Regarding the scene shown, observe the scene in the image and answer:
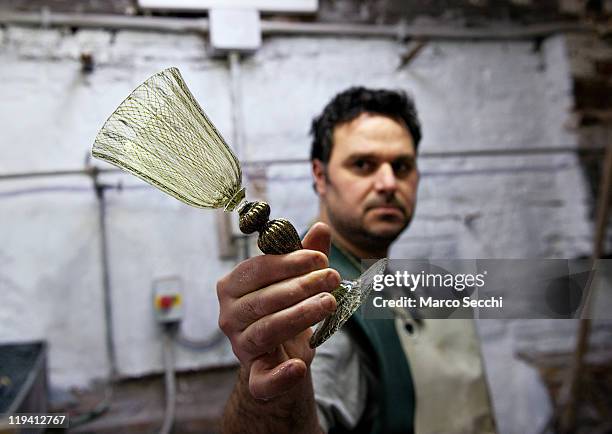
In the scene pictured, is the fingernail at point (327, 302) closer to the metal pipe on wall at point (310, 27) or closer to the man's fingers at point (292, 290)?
the man's fingers at point (292, 290)

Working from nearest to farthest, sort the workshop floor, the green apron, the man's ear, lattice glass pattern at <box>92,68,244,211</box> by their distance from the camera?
lattice glass pattern at <box>92,68,244,211</box> < the green apron < the man's ear < the workshop floor

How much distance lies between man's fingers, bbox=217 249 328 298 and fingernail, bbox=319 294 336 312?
0.07ft

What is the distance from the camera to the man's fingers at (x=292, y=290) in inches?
13.6

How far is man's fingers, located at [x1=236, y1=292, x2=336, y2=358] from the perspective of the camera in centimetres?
34

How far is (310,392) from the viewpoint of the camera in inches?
17.5

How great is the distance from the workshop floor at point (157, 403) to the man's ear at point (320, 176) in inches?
22.3

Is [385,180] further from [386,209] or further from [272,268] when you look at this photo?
[272,268]

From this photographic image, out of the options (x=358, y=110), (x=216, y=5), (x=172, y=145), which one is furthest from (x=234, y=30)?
(x=172, y=145)

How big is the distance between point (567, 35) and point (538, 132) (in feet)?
0.85

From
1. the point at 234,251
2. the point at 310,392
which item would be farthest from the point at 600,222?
the point at 310,392

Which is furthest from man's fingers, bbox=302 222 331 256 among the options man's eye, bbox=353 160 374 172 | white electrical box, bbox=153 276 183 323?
white electrical box, bbox=153 276 183 323

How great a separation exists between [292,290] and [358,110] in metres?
0.48

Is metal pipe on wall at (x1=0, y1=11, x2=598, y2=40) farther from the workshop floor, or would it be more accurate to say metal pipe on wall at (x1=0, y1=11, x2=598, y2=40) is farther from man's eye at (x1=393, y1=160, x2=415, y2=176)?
the workshop floor

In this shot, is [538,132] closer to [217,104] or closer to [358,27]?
[358,27]
